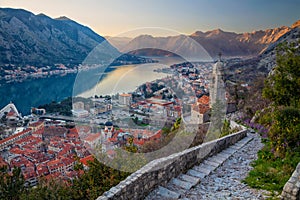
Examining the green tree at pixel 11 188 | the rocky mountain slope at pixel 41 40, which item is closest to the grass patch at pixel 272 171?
the green tree at pixel 11 188

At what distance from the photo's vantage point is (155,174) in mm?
3232

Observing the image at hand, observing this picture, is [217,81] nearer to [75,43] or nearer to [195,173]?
[195,173]

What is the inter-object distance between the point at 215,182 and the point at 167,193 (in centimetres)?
83

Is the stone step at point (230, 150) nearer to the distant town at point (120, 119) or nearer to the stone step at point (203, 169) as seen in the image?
the stone step at point (203, 169)

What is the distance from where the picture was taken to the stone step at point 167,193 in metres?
3.08

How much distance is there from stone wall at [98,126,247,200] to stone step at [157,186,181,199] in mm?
83

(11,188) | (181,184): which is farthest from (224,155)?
(11,188)

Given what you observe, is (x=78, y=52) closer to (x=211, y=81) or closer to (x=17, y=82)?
(x=17, y=82)

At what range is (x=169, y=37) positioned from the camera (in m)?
6.10

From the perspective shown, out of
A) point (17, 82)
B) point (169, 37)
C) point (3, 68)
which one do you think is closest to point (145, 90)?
point (169, 37)

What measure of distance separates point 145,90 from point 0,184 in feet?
18.5

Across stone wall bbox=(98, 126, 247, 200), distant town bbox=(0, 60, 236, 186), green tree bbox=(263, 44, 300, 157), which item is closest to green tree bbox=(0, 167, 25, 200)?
distant town bbox=(0, 60, 236, 186)

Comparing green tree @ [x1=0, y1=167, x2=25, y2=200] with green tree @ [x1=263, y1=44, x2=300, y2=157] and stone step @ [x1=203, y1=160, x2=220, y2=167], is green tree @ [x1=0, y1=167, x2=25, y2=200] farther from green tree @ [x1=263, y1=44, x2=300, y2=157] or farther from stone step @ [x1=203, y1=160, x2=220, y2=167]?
green tree @ [x1=263, y1=44, x2=300, y2=157]

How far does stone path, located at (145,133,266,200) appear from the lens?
3125 millimetres
